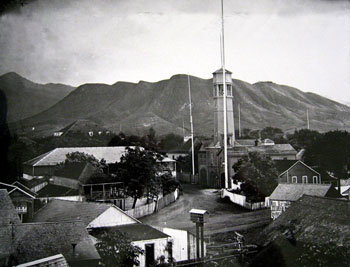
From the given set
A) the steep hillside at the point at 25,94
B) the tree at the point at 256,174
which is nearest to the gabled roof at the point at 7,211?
the steep hillside at the point at 25,94

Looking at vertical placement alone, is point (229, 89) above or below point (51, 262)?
above

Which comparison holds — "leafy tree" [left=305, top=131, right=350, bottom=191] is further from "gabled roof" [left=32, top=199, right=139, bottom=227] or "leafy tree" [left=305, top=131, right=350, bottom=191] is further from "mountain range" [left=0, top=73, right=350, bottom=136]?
"gabled roof" [left=32, top=199, right=139, bottom=227]

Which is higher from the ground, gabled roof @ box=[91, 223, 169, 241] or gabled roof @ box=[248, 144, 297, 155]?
Answer: gabled roof @ box=[248, 144, 297, 155]

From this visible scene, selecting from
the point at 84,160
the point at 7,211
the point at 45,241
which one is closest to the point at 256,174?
the point at 84,160

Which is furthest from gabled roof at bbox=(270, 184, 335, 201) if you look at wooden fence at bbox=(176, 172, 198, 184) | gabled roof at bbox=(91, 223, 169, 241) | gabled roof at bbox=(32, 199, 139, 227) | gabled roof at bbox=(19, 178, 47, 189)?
gabled roof at bbox=(19, 178, 47, 189)

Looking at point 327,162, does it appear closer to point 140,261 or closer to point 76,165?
point 140,261

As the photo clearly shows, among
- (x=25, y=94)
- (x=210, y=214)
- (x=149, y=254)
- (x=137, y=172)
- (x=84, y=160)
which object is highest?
(x=25, y=94)

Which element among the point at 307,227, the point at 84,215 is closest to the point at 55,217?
the point at 84,215

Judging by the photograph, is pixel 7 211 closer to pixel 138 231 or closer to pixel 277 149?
pixel 138 231
